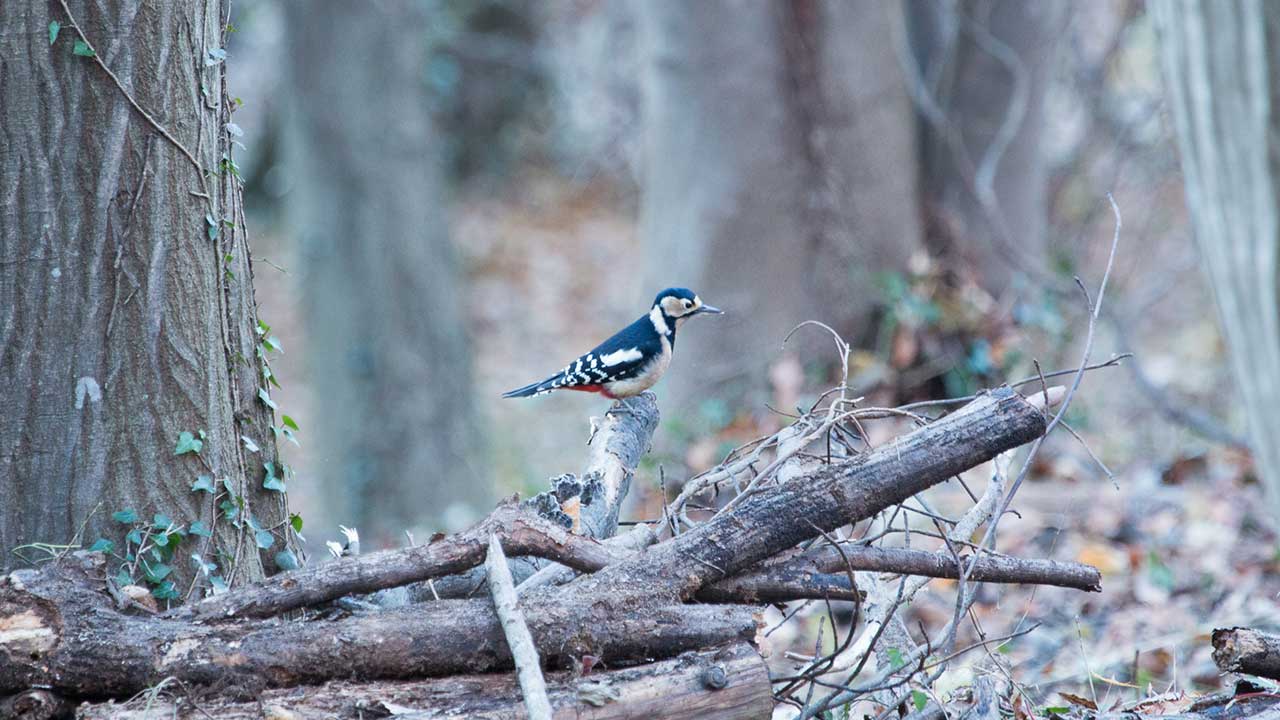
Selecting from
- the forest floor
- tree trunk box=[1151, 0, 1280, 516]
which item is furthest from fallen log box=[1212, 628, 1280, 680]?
tree trunk box=[1151, 0, 1280, 516]

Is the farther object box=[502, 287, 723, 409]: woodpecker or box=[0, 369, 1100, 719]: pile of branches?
box=[502, 287, 723, 409]: woodpecker

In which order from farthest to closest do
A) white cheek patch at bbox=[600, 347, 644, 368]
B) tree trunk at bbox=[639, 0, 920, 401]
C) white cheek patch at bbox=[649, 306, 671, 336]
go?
tree trunk at bbox=[639, 0, 920, 401] → white cheek patch at bbox=[649, 306, 671, 336] → white cheek patch at bbox=[600, 347, 644, 368]

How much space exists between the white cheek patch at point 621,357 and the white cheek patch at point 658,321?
0.21 meters

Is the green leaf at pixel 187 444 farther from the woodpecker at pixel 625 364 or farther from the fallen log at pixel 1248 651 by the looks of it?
the fallen log at pixel 1248 651

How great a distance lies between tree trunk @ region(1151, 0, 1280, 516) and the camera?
321 cm

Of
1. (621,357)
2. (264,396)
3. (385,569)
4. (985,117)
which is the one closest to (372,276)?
(985,117)

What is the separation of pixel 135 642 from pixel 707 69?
612 cm

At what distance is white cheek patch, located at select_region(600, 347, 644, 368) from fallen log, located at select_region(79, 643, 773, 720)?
1.79 metres

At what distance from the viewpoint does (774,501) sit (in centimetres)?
287

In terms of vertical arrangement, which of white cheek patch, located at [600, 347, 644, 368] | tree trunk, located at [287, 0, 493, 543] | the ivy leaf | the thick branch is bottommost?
the thick branch

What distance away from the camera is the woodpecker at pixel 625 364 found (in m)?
4.33

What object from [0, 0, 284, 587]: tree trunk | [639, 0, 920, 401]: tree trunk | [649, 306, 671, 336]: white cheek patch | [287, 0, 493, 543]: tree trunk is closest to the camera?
[0, 0, 284, 587]: tree trunk

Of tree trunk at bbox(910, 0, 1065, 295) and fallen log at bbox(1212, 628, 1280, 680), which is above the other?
tree trunk at bbox(910, 0, 1065, 295)

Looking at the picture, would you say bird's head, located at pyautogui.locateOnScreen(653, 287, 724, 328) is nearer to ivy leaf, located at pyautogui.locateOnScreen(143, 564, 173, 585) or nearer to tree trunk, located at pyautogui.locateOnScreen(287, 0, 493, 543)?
ivy leaf, located at pyautogui.locateOnScreen(143, 564, 173, 585)
